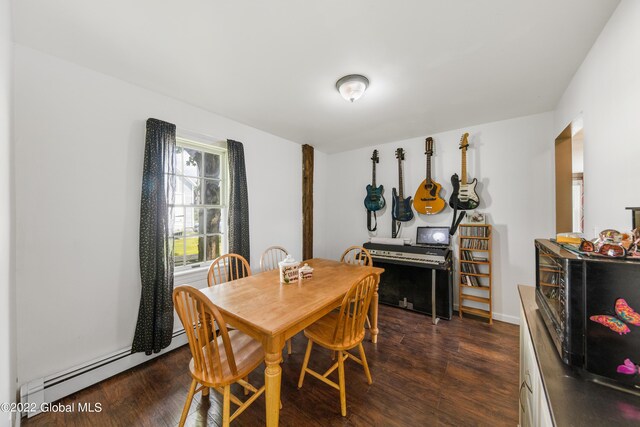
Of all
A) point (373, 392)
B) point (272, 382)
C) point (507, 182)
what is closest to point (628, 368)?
point (272, 382)

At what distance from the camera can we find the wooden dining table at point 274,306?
118 cm

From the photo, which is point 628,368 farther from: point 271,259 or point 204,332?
point 271,259

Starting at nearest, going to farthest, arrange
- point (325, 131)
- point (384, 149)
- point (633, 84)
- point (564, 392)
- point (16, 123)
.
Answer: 1. point (564, 392)
2. point (633, 84)
3. point (16, 123)
4. point (325, 131)
5. point (384, 149)

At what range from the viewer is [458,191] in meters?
2.99

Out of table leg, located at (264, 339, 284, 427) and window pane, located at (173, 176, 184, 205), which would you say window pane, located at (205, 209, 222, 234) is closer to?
window pane, located at (173, 176, 184, 205)

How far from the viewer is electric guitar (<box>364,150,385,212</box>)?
3.69m

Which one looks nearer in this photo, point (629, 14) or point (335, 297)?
point (629, 14)

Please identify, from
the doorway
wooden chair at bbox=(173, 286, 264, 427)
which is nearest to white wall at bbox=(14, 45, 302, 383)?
wooden chair at bbox=(173, 286, 264, 427)

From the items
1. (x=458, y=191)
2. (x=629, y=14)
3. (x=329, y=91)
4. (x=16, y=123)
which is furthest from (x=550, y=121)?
(x=16, y=123)

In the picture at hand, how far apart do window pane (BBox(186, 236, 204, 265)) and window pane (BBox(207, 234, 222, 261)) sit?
0.27 feet

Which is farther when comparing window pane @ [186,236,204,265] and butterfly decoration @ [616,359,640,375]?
window pane @ [186,236,204,265]

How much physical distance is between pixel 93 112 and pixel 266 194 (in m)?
1.87

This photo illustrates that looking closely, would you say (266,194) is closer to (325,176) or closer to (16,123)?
(325,176)

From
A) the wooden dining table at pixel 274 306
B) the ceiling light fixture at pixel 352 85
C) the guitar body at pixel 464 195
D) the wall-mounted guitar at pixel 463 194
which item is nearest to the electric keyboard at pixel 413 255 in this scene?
the wall-mounted guitar at pixel 463 194
